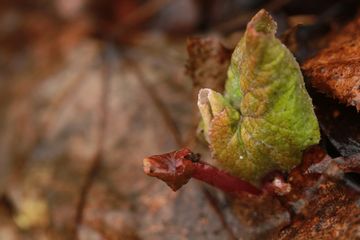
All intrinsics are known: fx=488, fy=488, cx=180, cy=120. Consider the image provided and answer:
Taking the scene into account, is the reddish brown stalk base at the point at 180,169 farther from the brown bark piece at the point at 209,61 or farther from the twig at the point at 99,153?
the twig at the point at 99,153

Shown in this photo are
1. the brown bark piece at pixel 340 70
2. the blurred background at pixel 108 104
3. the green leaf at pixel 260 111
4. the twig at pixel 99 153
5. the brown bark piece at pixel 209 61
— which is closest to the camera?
the green leaf at pixel 260 111

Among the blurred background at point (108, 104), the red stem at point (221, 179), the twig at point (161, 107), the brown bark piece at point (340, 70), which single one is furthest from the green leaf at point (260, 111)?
the twig at point (161, 107)

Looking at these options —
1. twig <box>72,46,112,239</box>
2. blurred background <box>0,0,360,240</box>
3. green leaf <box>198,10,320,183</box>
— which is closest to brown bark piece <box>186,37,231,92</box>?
blurred background <box>0,0,360,240</box>

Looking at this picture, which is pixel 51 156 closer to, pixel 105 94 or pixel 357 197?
pixel 105 94

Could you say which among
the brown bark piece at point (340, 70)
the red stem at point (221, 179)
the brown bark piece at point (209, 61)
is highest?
the brown bark piece at point (209, 61)

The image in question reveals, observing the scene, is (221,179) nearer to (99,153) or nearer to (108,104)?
(99,153)

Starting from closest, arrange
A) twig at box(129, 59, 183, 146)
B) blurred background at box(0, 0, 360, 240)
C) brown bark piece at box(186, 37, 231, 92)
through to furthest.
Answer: brown bark piece at box(186, 37, 231, 92), blurred background at box(0, 0, 360, 240), twig at box(129, 59, 183, 146)

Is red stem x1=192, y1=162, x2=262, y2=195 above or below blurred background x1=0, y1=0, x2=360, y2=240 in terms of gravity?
below

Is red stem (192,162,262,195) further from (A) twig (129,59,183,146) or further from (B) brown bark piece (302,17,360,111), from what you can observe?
(A) twig (129,59,183,146)
